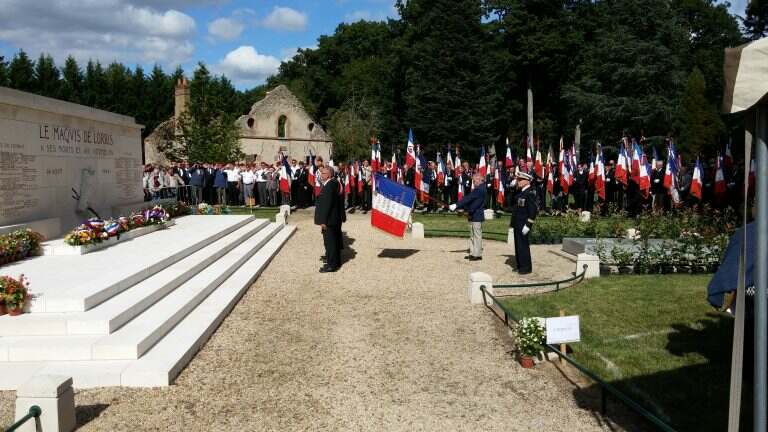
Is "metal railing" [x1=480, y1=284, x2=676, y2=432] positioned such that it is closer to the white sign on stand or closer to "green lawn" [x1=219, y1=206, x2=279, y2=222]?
the white sign on stand

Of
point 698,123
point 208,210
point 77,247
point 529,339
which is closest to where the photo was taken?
point 529,339

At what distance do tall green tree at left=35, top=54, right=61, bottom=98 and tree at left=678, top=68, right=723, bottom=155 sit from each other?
5392cm

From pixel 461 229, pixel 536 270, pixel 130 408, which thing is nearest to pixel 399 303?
pixel 536 270

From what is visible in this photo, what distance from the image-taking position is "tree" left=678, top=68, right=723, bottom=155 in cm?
3794

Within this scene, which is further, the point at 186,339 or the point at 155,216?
the point at 155,216

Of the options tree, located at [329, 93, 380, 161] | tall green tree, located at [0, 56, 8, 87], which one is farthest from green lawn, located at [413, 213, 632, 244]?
tall green tree, located at [0, 56, 8, 87]

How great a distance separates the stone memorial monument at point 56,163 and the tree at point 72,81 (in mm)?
49397

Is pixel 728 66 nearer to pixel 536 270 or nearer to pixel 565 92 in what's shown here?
pixel 536 270

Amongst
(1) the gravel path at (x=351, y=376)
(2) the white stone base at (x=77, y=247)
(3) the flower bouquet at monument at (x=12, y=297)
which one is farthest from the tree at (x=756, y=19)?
(3) the flower bouquet at monument at (x=12, y=297)

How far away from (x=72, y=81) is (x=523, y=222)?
199 feet

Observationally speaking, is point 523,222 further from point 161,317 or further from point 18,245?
point 18,245

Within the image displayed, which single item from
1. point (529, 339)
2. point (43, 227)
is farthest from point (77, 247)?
point (529, 339)

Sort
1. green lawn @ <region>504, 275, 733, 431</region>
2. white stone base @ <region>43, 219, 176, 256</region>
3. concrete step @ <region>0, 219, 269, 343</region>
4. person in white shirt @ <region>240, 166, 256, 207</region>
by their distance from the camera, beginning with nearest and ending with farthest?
green lawn @ <region>504, 275, 733, 431</region> < concrete step @ <region>0, 219, 269, 343</region> < white stone base @ <region>43, 219, 176, 256</region> < person in white shirt @ <region>240, 166, 256, 207</region>

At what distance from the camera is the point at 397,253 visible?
15438mm
